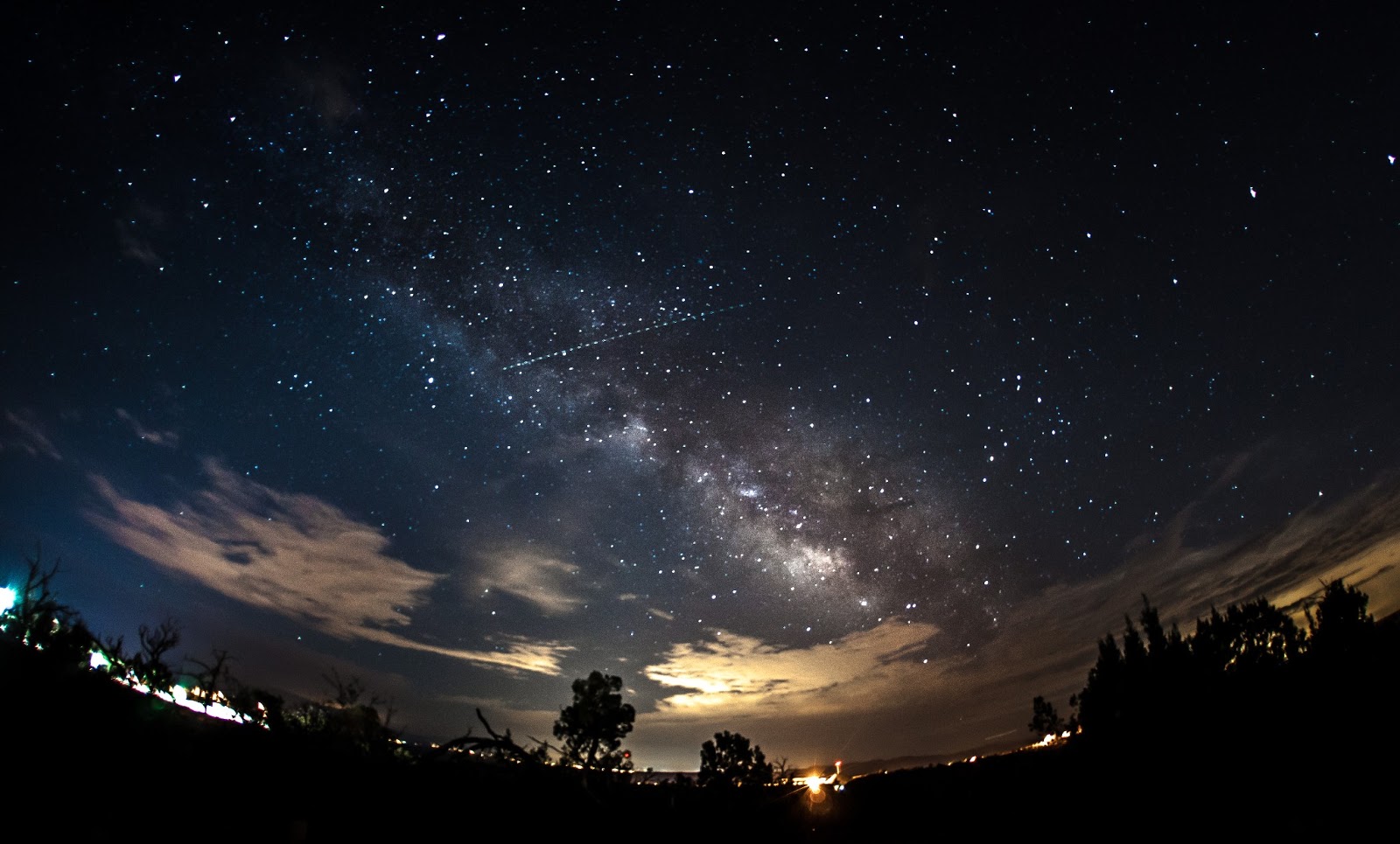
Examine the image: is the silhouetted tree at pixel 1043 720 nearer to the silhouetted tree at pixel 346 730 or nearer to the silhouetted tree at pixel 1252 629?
the silhouetted tree at pixel 1252 629

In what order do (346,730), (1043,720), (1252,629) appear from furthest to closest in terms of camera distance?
(1043,720)
(1252,629)
(346,730)

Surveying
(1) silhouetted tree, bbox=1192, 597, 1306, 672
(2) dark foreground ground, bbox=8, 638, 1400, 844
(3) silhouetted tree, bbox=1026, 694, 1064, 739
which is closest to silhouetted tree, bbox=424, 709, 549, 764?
(2) dark foreground ground, bbox=8, 638, 1400, 844

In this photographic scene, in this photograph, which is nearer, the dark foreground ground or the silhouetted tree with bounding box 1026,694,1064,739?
the dark foreground ground

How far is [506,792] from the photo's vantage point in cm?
181

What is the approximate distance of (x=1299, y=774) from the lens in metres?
2.66

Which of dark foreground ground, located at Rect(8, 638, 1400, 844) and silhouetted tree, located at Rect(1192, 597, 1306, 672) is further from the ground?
silhouetted tree, located at Rect(1192, 597, 1306, 672)

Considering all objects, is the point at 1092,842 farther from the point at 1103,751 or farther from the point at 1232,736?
the point at 1232,736

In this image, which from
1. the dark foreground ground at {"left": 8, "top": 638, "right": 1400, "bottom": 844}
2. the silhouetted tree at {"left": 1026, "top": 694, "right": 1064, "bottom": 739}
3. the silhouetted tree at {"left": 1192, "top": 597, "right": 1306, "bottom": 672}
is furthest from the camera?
the silhouetted tree at {"left": 1026, "top": 694, "right": 1064, "bottom": 739}

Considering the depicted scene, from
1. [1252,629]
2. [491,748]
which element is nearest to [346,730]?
[491,748]

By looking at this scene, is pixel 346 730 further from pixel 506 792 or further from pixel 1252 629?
pixel 1252 629

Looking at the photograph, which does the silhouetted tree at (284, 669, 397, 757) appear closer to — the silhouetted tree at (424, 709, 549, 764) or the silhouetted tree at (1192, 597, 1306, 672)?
the silhouetted tree at (424, 709, 549, 764)

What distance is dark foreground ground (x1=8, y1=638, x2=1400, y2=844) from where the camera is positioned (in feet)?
3.97

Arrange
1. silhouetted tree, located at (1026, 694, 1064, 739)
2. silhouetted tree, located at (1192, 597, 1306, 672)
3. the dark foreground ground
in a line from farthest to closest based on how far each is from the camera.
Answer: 1. silhouetted tree, located at (1026, 694, 1064, 739)
2. silhouetted tree, located at (1192, 597, 1306, 672)
3. the dark foreground ground

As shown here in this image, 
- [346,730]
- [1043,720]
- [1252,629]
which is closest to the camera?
[346,730]
